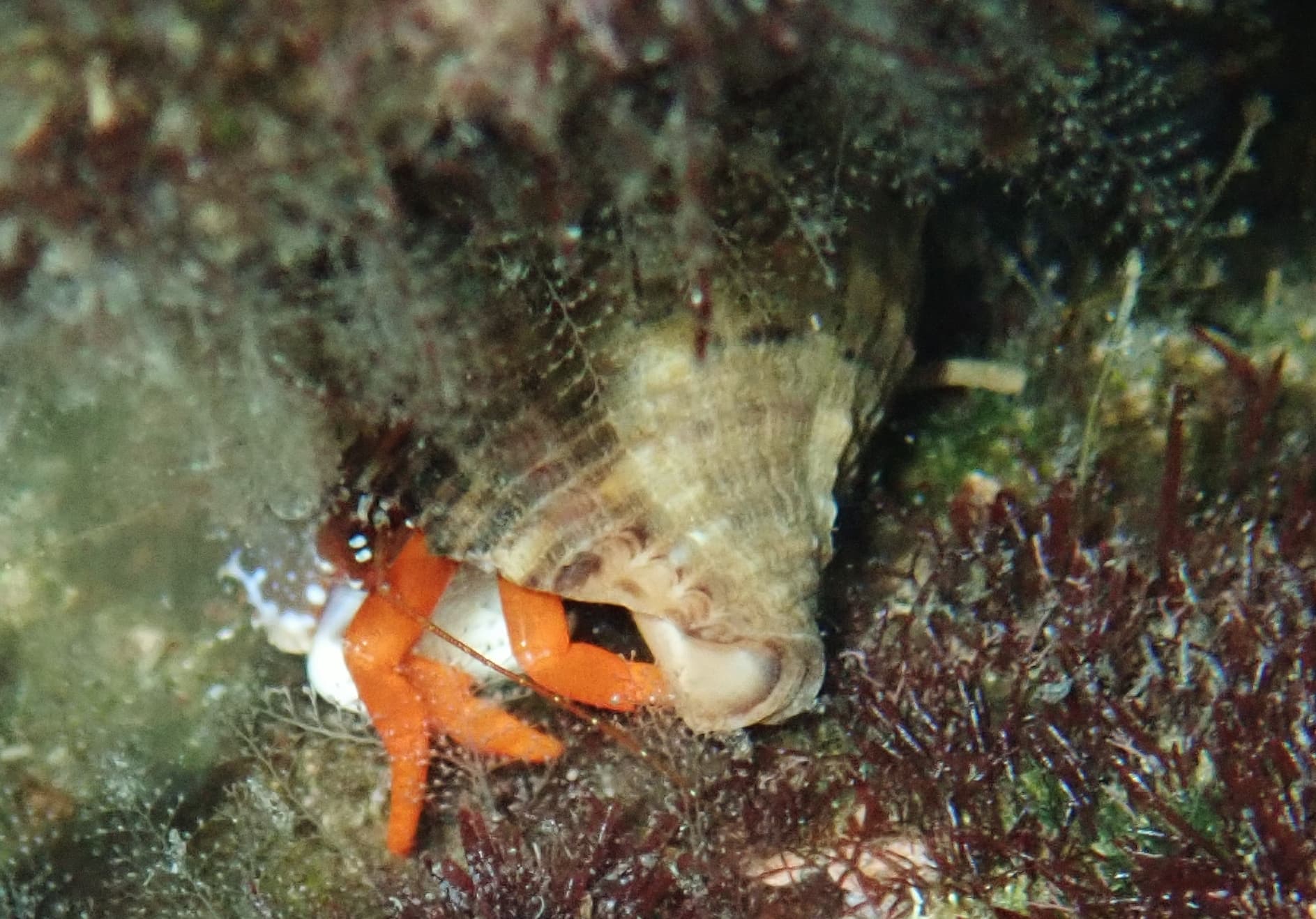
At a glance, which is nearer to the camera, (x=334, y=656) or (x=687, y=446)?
(x=687, y=446)

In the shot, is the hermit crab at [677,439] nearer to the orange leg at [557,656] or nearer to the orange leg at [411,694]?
the orange leg at [557,656]

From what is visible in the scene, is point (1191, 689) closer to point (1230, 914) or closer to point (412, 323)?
point (1230, 914)

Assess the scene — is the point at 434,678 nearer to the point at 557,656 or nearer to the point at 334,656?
the point at 334,656

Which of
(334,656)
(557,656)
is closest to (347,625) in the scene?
(334,656)

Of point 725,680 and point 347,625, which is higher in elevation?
point 347,625

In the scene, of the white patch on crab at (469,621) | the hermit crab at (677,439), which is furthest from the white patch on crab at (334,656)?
the hermit crab at (677,439)
